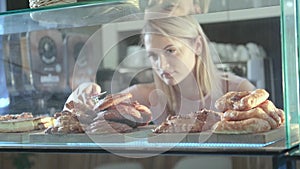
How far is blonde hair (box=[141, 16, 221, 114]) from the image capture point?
101 cm

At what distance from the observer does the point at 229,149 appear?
0.67 m

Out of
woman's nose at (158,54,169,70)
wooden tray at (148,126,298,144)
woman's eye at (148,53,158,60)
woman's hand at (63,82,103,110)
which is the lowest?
wooden tray at (148,126,298,144)

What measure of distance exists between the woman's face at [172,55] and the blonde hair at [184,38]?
2cm

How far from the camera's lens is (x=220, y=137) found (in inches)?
Answer: 29.1

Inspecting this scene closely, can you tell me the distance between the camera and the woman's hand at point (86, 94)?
96cm

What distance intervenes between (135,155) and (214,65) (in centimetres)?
71

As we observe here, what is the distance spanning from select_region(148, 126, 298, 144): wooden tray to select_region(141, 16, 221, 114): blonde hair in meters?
0.18

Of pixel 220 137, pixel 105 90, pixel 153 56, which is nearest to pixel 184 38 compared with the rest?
pixel 153 56

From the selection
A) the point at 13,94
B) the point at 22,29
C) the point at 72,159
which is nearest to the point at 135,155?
the point at 72,159

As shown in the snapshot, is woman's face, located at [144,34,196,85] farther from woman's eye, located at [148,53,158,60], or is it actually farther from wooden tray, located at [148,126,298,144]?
wooden tray, located at [148,126,298,144]

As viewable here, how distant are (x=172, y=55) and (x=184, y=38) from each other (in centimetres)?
12

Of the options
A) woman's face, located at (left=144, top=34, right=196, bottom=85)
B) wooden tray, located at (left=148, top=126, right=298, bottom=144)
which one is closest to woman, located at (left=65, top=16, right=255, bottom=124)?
woman's face, located at (left=144, top=34, right=196, bottom=85)

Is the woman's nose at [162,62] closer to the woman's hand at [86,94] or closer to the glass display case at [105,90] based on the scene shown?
the glass display case at [105,90]

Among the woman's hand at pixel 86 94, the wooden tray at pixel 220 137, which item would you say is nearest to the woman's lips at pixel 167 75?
the woman's hand at pixel 86 94
